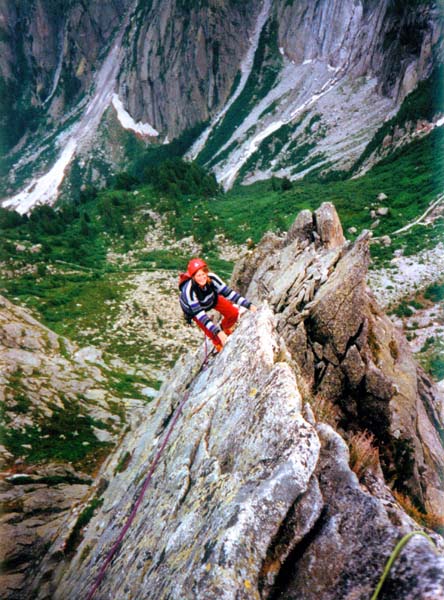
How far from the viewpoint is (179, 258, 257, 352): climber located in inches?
353

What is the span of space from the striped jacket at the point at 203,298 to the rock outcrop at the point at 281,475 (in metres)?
0.78

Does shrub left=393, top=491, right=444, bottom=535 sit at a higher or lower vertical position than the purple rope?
lower

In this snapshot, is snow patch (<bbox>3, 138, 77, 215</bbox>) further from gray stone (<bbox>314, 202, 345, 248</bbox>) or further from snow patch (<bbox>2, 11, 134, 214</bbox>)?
gray stone (<bbox>314, 202, 345, 248</bbox>)

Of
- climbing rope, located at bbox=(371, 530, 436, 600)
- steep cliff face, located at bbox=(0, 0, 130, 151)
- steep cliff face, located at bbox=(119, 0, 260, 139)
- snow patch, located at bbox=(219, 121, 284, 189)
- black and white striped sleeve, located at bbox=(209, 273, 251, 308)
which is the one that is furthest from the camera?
steep cliff face, located at bbox=(0, 0, 130, 151)

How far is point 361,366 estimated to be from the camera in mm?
8742

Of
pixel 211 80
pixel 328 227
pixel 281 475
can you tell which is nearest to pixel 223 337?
pixel 281 475

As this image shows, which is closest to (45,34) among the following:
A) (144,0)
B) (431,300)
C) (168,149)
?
(144,0)

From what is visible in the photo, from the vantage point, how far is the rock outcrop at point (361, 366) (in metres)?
8.15

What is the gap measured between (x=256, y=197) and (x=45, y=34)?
637 feet

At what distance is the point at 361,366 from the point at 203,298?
170 inches

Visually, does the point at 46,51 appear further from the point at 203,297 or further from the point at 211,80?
the point at 203,297

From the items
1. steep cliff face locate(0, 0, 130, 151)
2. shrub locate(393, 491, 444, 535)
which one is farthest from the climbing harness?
steep cliff face locate(0, 0, 130, 151)

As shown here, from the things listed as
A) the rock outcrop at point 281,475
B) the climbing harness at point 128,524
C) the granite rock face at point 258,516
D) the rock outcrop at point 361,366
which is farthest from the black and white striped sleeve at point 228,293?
the climbing harness at point 128,524

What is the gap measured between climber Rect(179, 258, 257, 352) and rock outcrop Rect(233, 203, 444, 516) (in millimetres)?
1647
